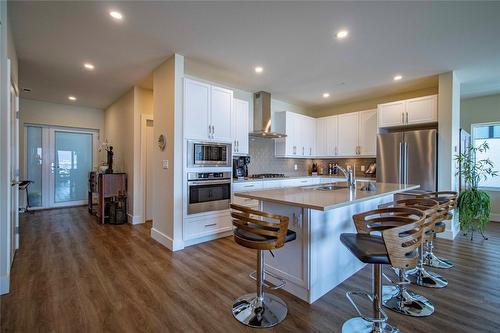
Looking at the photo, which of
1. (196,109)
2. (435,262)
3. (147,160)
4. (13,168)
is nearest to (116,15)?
(196,109)

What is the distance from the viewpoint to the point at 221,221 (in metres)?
3.85

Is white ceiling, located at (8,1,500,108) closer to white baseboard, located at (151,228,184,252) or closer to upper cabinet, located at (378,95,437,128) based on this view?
upper cabinet, located at (378,95,437,128)

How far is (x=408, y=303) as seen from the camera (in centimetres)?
203

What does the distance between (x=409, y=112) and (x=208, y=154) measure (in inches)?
152

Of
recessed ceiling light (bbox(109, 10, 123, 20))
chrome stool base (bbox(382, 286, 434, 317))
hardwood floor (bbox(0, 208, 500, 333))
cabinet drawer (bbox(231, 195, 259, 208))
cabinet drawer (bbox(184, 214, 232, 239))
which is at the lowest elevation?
hardwood floor (bbox(0, 208, 500, 333))

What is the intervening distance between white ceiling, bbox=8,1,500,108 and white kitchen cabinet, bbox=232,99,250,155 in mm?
453

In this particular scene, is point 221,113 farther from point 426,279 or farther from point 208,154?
point 426,279

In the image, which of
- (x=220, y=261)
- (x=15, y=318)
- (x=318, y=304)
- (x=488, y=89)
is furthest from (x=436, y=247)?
(x=15, y=318)

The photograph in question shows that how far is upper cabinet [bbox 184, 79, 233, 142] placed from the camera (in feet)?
11.3

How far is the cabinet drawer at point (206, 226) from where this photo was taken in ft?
11.4

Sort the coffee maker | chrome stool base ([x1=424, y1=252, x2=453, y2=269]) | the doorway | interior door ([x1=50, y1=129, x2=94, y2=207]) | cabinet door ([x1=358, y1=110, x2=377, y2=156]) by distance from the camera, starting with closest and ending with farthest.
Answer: chrome stool base ([x1=424, y1=252, x2=453, y2=269]) < the coffee maker < the doorway < cabinet door ([x1=358, y1=110, x2=377, y2=156]) < interior door ([x1=50, y1=129, x2=94, y2=207])

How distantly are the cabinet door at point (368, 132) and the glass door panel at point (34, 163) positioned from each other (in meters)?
7.91

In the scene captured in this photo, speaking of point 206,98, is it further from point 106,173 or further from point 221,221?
point 106,173

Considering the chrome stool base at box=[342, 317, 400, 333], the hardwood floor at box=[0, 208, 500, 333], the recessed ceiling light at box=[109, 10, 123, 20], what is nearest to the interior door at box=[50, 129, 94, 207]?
the hardwood floor at box=[0, 208, 500, 333]
